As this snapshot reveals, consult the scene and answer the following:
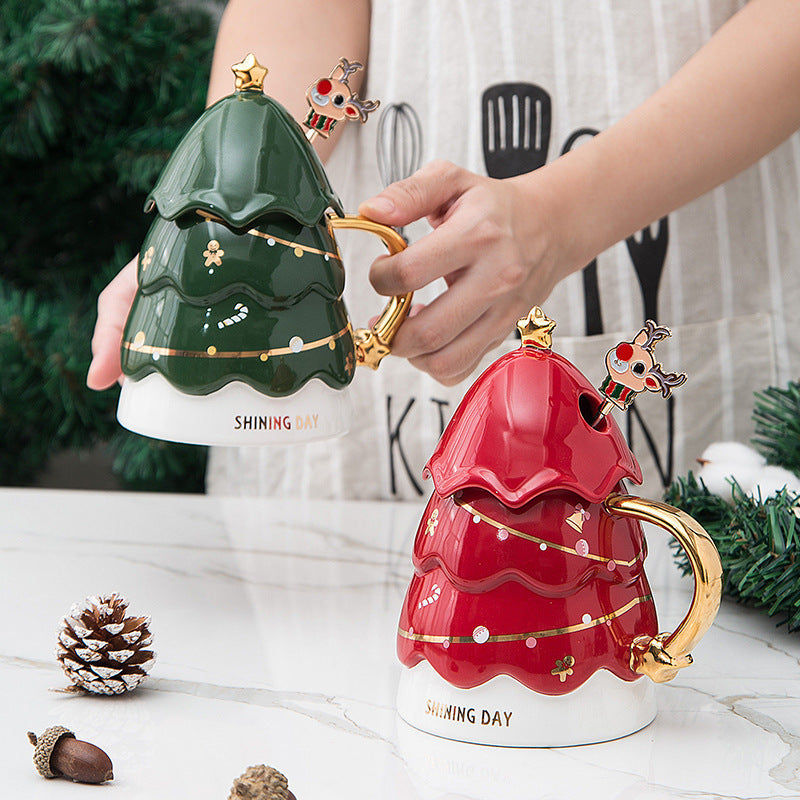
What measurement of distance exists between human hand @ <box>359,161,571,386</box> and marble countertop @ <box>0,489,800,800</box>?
0.62ft

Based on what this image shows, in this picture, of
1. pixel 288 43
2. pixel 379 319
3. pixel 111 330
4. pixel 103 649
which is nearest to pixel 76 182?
pixel 288 43

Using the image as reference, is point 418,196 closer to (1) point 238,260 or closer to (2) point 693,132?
(1) point 238,260

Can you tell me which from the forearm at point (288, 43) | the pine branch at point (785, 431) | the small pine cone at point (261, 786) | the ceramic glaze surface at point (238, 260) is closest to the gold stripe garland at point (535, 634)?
the small pine cone at point (261, 786)

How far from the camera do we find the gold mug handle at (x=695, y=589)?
433 mm

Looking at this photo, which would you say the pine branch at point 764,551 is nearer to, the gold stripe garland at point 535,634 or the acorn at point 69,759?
the gold stripe garland at point 535,634

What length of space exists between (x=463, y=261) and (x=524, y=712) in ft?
1.01

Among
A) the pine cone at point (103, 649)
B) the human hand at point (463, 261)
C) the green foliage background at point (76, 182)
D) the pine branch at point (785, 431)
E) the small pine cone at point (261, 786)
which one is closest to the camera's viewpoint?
the small pine cone at point (261, 786)

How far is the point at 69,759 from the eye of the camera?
42 centimetres

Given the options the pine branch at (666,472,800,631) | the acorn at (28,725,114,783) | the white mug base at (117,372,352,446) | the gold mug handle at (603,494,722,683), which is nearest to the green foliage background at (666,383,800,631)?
the pine branch at (666,472,800,631)

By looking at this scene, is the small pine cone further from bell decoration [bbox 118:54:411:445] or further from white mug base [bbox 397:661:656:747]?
bell decoration [bbox 118:54:411:445]

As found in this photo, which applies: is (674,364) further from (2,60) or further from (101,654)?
(2,60)

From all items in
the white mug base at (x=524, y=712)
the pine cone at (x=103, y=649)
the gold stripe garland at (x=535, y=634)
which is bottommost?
the white mug base at (x=524, y=712)

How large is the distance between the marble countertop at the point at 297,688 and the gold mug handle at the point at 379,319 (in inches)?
7.1

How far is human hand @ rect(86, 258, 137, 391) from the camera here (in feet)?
2.29
